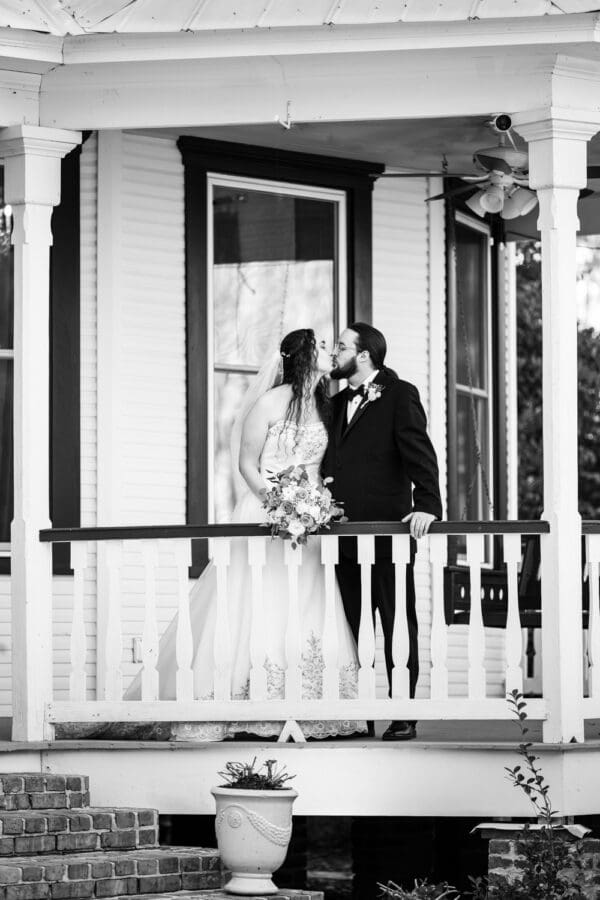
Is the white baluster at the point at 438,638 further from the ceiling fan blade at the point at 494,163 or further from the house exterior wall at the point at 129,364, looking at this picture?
the ceiling fan blade at the point at 494,163

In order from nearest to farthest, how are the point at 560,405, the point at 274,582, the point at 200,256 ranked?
1. the point at 560,405
2. the point at 274,582
3. the point at 200,256

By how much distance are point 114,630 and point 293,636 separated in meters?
0.89

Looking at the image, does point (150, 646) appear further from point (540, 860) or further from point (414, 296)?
→ point (414, 296)

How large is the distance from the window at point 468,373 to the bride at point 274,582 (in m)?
2.56

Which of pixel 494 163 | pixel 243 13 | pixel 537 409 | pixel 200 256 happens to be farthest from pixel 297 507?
pixel 537 409

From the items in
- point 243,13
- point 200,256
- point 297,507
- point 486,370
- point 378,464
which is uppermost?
point 243,13

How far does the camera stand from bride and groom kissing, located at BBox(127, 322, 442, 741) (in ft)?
27.5

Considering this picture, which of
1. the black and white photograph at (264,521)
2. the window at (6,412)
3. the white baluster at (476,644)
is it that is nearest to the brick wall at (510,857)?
the black and white photograph at (264,521)

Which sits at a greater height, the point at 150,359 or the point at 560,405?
the point at 150,359

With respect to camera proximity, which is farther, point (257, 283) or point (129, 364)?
point (257, 283)

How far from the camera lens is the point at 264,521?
8461 mm

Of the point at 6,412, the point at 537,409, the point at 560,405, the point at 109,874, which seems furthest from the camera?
the point at 537,409

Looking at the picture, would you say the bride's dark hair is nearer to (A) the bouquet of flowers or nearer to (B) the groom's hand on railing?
(A) the bouquet of flowers

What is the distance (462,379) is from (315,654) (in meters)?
3.76
